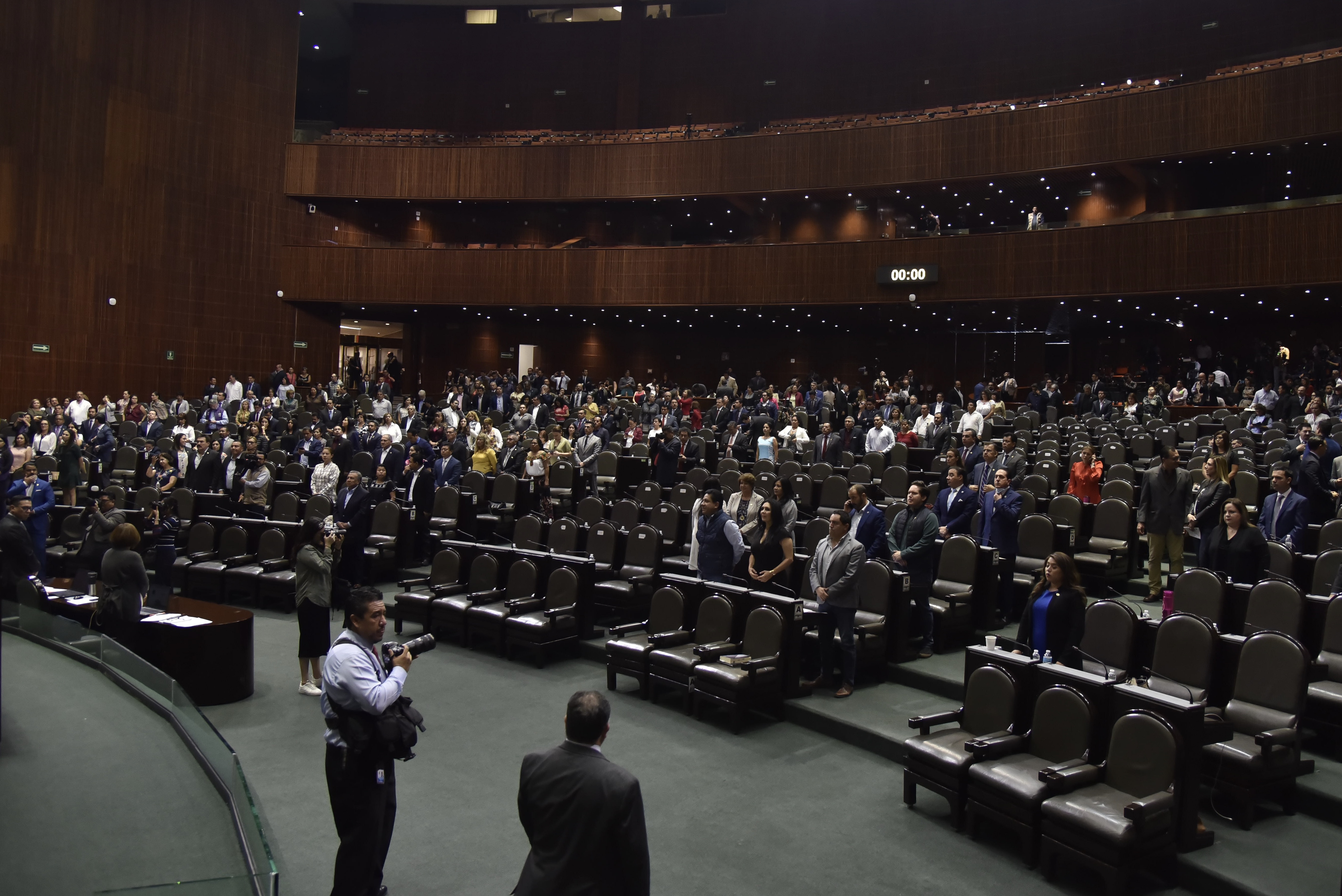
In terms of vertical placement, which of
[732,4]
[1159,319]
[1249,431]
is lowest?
[1249,431]

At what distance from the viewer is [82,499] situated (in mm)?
13391

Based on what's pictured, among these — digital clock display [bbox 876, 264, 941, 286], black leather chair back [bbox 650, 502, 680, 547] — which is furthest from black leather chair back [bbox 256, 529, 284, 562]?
digital clock display [bbox 876, 264, 941, 286]

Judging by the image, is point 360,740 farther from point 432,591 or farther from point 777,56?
point 777,56

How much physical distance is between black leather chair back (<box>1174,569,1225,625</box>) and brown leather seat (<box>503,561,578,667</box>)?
14.2ft

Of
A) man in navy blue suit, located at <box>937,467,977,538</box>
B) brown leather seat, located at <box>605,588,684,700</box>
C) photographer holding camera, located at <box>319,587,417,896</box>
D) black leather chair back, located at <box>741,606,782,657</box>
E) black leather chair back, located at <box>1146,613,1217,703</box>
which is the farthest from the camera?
man in navy blue suit, located at <box>937,467,977,538</box>

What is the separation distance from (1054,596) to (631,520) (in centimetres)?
523

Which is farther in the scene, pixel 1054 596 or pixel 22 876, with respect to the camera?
pixel 1054 596

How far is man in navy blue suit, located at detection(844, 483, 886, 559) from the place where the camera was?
6969 mm

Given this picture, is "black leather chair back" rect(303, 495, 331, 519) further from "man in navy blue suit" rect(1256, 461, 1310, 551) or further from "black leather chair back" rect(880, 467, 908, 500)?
"man in navy blue suit" rect(1256, 461, 1310, 551)

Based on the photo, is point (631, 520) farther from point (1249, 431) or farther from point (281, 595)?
point (1249, 431)

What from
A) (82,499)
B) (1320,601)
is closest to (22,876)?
(1320,601)

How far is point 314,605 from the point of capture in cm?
657

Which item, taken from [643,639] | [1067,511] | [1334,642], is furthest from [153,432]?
[1334,642]

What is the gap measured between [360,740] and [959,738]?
2.92m
